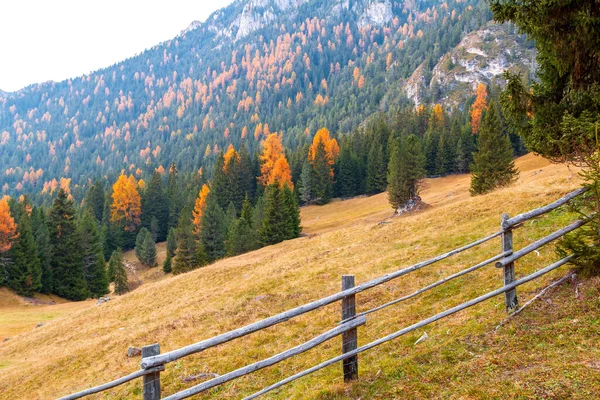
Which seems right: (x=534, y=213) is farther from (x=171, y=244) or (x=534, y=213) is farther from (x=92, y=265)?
(x=171, y=244)

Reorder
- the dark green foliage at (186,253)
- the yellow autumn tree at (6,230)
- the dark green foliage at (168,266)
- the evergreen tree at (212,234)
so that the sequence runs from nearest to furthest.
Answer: the yellow autumn tree at (6,230)
the dark green foliage at (186,253)
the evergreen tree at (212,234)
the dark green foliage at (168,266)

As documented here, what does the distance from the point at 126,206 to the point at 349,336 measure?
10429cm

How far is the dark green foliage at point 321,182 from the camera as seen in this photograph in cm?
10144

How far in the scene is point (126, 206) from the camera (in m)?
103

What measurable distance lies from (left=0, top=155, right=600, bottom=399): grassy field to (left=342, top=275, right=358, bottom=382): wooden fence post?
293mm

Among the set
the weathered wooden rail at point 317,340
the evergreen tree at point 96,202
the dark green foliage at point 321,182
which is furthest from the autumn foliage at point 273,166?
the weathered wooden rail at point 317,340

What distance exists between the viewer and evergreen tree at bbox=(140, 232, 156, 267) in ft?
270

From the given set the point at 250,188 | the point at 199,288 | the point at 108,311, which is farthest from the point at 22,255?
the point at 250,188

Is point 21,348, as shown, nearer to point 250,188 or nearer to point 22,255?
point 22,255

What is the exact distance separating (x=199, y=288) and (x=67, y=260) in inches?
1734

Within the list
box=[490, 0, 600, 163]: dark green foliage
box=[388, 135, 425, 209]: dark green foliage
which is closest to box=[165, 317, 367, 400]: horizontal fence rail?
box=[490, 0, 600, 163]: dark green foliage

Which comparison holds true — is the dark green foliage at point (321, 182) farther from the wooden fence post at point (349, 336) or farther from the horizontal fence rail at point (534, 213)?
the wooden fence post at point (349, 336)

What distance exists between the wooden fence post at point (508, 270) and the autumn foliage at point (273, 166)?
86.6 meters

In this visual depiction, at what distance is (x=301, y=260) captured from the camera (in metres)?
28.6
